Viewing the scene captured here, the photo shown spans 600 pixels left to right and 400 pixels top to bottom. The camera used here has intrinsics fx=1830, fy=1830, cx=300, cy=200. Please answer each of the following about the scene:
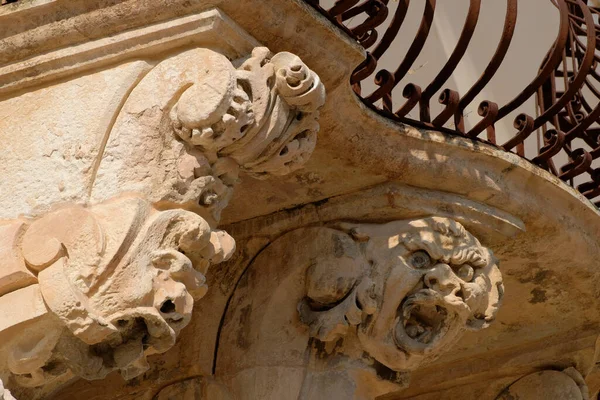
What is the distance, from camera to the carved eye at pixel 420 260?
451 centimetres

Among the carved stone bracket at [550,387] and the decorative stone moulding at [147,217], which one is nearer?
the decorative stone moulding at [147,217]

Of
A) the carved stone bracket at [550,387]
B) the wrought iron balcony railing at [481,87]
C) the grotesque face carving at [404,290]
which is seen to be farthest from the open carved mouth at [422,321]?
the carved stone bracket at [550,387]

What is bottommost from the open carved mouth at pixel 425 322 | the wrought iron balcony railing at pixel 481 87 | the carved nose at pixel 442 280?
the open carved mouth at pixel 425 322

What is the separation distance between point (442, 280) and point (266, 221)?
0.48 meters

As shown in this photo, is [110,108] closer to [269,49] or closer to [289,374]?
[269,49]

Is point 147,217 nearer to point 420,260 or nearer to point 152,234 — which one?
point 152,234

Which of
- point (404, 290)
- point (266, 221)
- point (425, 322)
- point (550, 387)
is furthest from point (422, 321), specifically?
point (550, 387)

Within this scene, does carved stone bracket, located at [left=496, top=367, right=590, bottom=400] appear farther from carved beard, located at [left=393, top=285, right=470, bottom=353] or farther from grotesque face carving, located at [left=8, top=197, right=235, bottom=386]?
grotesque face carving, located at [left=8, top=197, right=235, bottom=386]

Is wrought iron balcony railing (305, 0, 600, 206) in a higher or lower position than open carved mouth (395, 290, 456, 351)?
higher

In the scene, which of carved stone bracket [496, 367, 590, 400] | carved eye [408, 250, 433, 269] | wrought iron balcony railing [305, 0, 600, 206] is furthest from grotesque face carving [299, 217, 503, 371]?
carved stone bracket [496, 367, 590, 400]

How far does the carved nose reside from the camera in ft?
14.7

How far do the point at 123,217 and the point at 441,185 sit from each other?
1.06m

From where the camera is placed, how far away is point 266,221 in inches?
183

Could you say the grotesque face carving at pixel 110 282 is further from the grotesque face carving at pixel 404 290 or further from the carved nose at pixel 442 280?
the carved nose at pixel 442 280
